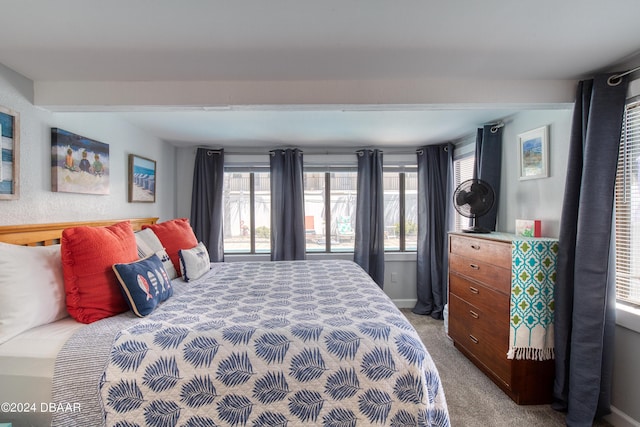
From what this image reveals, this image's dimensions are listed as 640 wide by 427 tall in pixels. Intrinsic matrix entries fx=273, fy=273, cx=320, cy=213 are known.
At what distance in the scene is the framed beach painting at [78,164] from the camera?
1954 mm

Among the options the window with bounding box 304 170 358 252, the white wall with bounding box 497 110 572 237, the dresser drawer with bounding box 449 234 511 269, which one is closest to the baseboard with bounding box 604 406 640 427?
the dresser drawer with bounding box 449 234 511 269

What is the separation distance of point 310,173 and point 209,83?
2.18m

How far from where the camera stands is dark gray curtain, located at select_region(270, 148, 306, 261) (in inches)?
147

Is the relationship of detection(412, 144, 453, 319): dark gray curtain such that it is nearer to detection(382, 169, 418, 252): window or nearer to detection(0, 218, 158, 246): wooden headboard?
detection(382, 169, 418, 252): window

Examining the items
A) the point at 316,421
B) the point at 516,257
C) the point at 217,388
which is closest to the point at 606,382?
the point at 516,257

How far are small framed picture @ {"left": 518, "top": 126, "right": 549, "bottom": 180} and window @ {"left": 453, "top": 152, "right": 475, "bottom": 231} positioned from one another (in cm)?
86

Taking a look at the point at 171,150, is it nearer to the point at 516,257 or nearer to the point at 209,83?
the point at 209,83

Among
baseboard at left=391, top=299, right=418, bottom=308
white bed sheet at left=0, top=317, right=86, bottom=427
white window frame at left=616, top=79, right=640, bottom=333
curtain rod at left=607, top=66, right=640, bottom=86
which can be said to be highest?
curtain rod at left=607, top=66, right=640, bottom=86

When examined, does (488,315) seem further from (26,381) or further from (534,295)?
(26,381)

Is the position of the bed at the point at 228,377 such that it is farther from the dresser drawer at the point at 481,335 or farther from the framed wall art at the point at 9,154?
the dresser drawer at the point at 481,335

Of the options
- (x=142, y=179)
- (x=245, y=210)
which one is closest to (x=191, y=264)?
(x=142, y=179)

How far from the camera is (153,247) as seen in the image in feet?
7.14

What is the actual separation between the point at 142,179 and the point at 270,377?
2694 mm

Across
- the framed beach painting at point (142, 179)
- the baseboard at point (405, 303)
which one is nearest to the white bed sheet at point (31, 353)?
the framed beach painting at point (142, 179)
